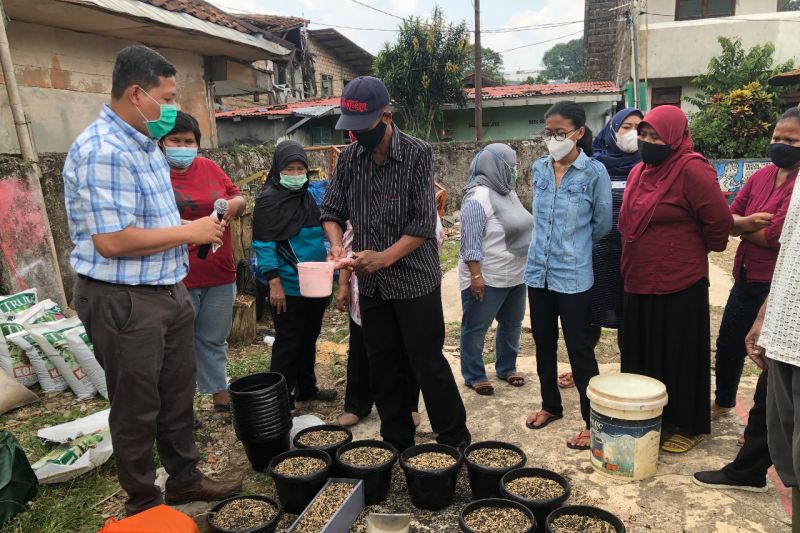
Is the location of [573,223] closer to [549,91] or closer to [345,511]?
[345,511]

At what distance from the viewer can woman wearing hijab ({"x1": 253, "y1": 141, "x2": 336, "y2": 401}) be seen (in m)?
3.74

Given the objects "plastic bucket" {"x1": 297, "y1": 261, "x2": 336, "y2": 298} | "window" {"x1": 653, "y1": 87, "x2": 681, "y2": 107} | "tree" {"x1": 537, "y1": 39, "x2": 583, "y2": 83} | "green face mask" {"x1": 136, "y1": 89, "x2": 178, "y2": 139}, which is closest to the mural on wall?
"window" {"x1": 653, "y1": 87, "x2": 681, "y2": 107}

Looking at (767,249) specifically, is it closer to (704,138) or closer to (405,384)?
(405,384)

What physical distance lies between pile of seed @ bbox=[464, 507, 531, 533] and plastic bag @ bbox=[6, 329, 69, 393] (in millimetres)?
3532

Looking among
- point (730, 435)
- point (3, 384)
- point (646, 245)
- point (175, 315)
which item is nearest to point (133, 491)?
point (175, 315)

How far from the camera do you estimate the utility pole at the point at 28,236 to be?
4590mm

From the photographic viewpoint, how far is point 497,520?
2.47 meters

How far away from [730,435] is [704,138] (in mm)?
11798

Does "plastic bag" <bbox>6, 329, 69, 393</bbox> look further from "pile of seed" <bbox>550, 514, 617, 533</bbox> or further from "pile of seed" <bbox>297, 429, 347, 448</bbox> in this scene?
"pile of seed" <bbox>550, 514, 617, 533</bbox>

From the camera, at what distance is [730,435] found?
11.2ft

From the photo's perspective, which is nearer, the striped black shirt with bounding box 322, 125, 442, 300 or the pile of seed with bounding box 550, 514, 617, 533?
the pile of seed with bounding box 550, 514, 617, 533

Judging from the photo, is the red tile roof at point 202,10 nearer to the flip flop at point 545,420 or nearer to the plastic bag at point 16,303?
the plastic bag at point 16,303

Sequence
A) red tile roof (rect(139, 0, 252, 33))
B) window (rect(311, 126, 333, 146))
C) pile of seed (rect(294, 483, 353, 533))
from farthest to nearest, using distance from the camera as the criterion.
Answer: window (rect(311, 126, 333, 146))
red tile roof (rect(139, 0, 252, 33))
pile of seed (rect(294, 483, 353, 533))

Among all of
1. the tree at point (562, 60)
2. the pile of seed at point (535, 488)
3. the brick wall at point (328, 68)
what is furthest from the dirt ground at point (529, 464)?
the tree at point (562, 60)
